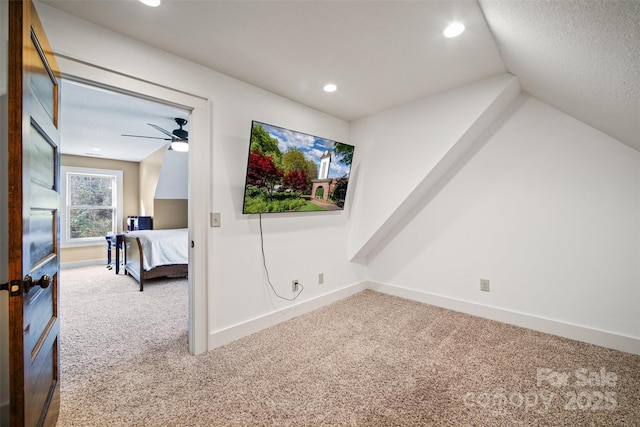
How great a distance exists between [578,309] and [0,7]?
402 centimetres

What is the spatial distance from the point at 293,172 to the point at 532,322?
103 inches

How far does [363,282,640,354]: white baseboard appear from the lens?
2139mm

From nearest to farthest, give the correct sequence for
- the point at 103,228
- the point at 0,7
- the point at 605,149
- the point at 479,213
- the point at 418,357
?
the point at 0,7 < the point at 418,357 < the point at 605,149 < the point at 479,213 < the point at 103,228

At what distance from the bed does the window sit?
2061 millimetres

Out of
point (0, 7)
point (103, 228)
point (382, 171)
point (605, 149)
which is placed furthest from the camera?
point (103, 228)

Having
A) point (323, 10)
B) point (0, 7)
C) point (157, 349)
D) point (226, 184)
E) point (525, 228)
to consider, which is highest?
point (323, 10)

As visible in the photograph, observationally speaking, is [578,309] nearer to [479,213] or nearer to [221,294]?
[479,213]

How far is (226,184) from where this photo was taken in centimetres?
229

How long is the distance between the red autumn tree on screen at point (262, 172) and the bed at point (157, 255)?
222 centimetres

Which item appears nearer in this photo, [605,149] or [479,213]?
[605,149]

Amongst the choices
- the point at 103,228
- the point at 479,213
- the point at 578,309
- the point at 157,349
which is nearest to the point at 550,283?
the point at 578,309

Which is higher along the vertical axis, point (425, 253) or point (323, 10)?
point (323, 10)

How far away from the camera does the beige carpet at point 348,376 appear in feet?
4.89

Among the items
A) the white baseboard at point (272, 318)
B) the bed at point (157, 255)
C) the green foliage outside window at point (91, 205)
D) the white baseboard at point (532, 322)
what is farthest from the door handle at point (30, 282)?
the green foliage outside window at point (91, 205)
